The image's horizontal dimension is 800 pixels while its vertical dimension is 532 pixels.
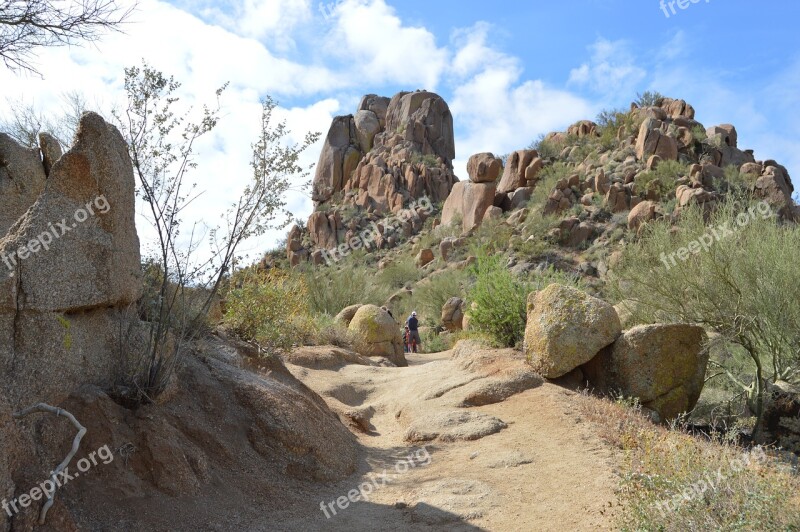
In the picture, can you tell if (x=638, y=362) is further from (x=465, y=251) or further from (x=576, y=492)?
(x=465, y=251)

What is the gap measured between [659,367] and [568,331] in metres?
1.40

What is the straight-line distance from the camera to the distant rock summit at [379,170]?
151 feet

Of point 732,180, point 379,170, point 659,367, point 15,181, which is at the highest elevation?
point 379,170

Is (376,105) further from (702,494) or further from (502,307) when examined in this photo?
(702,494)

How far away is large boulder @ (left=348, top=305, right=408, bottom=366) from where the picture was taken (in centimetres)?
1566

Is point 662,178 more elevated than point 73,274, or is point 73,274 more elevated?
point 662,178

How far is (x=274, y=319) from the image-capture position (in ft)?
36.3

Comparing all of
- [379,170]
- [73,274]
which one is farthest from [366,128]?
[73,274]

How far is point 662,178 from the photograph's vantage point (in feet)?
90.4

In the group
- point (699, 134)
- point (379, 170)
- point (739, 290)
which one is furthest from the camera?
point (379, 170)

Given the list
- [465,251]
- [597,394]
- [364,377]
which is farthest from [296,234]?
[597,394]

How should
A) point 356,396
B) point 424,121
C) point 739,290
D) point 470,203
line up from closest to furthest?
point 739,290 < point 356,396 < point 470,203 < point 424,121

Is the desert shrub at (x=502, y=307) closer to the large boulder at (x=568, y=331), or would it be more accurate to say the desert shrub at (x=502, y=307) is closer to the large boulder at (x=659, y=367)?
the large boulder at (x=568, y=331)

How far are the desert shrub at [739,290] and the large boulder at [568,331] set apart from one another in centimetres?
204
